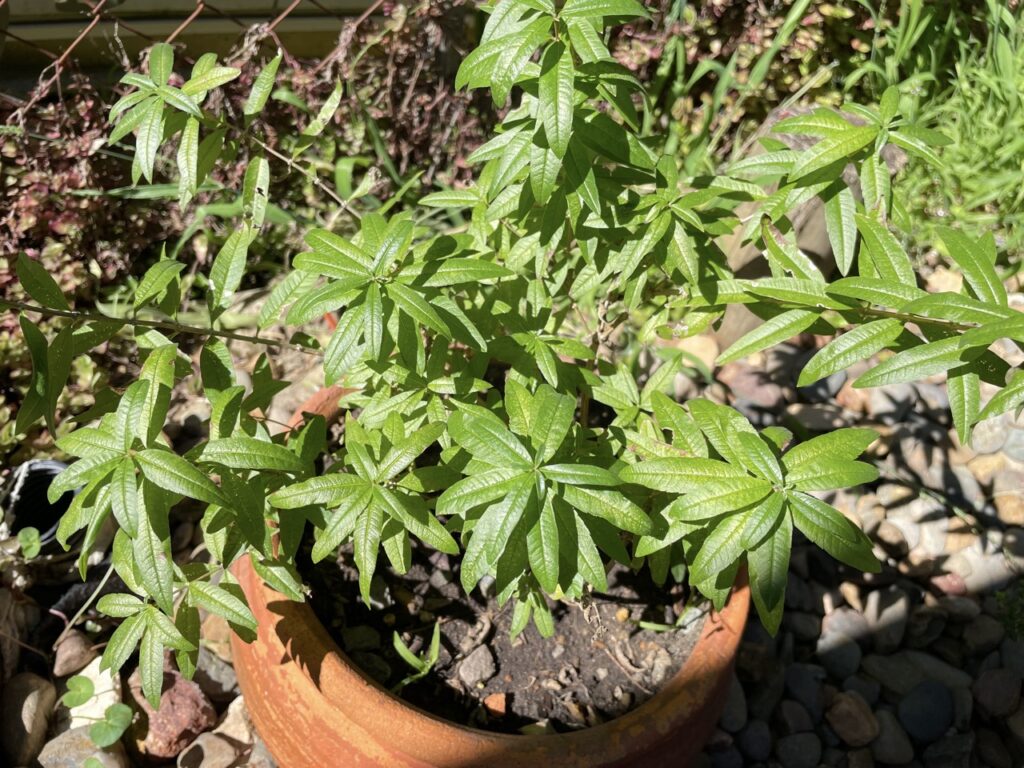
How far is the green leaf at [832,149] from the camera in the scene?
1504 millimetres

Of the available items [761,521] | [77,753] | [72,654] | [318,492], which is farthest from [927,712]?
[72,654]

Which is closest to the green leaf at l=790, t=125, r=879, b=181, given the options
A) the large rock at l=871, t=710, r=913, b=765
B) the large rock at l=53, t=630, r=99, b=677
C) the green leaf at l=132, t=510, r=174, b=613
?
the green leaf at l=132, t=510, r=174, b=613

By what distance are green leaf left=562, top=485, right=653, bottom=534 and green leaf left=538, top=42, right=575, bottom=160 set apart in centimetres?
54

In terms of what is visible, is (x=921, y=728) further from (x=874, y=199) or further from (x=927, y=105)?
(x=927, y=105)

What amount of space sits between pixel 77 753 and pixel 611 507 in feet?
5.67

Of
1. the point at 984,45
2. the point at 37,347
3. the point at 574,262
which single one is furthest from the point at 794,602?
the point at 984,45

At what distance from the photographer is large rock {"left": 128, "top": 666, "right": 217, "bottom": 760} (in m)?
2.33

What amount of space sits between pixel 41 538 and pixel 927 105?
3750 mm

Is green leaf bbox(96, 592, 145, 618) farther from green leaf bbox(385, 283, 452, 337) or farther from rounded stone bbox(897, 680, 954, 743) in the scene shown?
rounded stone bbox(897, 680, 954, 743)

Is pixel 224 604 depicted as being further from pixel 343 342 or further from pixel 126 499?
pixel 343 342

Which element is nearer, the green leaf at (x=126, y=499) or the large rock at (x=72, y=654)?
the green leaf at (x=126, y=499)

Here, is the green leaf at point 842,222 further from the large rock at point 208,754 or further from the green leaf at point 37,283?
the large rock at point 208,754

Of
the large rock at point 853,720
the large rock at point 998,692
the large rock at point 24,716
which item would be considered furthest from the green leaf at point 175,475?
the large rock at point 998,692

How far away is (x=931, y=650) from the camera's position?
2.74m
